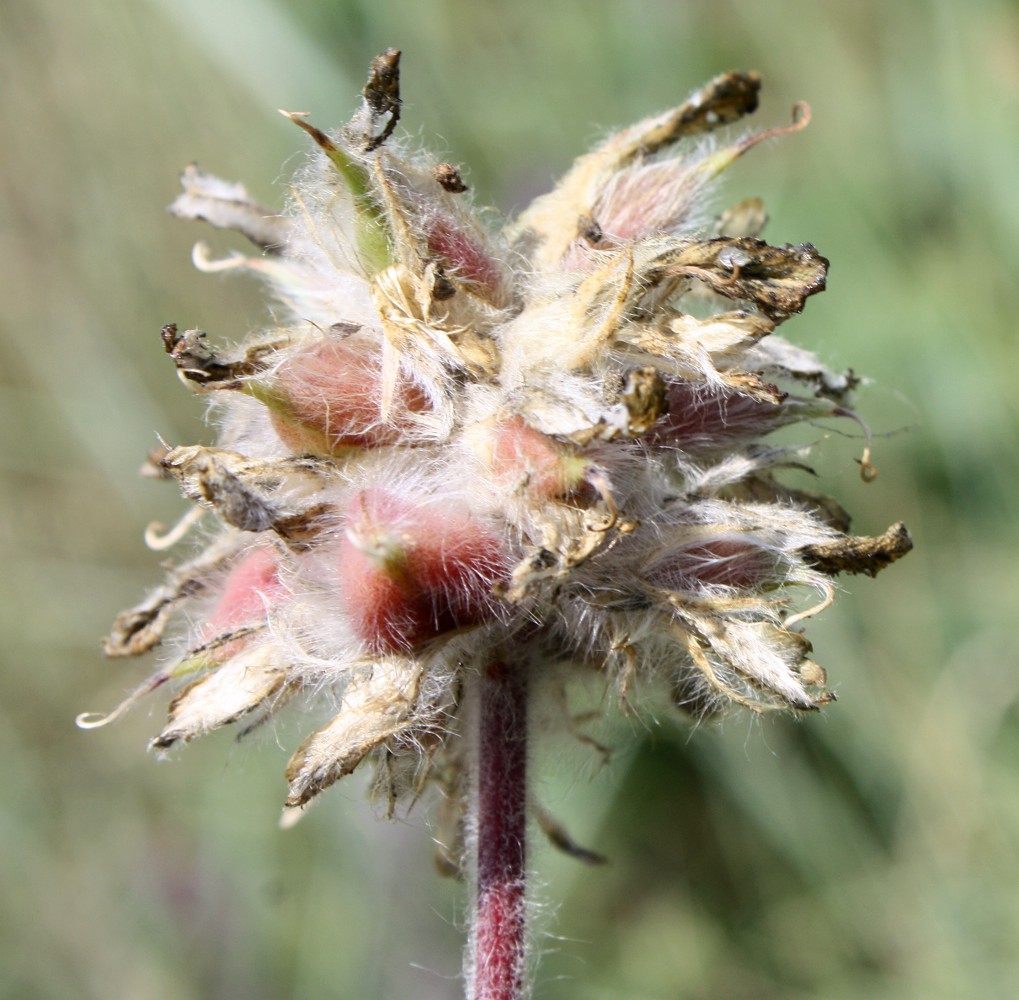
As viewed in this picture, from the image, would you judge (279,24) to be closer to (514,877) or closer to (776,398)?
(776,398)

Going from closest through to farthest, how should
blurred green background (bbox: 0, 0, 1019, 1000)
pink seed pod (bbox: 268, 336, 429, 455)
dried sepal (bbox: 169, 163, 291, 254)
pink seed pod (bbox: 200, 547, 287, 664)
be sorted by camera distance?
1. pink seed pod (bbox: 268, 336, 429, 455)
2. pink seed pod (bbox: 200, 547, 287, 664)
3. dried sepal (bbox: 169, 163, 291, 254)
4. blurred green background (bbox: 0, 0, 1019, 1000)

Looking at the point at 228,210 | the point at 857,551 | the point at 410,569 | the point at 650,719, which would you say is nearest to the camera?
the point at 410,569

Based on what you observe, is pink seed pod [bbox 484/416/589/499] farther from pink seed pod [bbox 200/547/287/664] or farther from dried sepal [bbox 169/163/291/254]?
dried sepal [bbox 169/163/291/254]

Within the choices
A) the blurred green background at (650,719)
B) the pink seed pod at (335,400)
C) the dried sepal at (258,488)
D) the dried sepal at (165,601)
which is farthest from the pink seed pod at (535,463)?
the blurred green background at (650,719)

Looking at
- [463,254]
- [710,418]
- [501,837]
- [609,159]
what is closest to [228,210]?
[463,254]

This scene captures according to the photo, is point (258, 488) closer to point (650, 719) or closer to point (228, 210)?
point (228, 210)

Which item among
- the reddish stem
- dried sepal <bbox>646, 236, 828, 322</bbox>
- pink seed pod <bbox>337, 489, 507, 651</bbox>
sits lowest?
the reddish stem

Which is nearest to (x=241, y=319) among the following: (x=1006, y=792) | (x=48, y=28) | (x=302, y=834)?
(x=48, y=28)

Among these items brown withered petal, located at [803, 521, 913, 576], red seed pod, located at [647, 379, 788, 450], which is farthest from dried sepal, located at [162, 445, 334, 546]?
brown withered petal, located at [803, 521, 913, 576]
